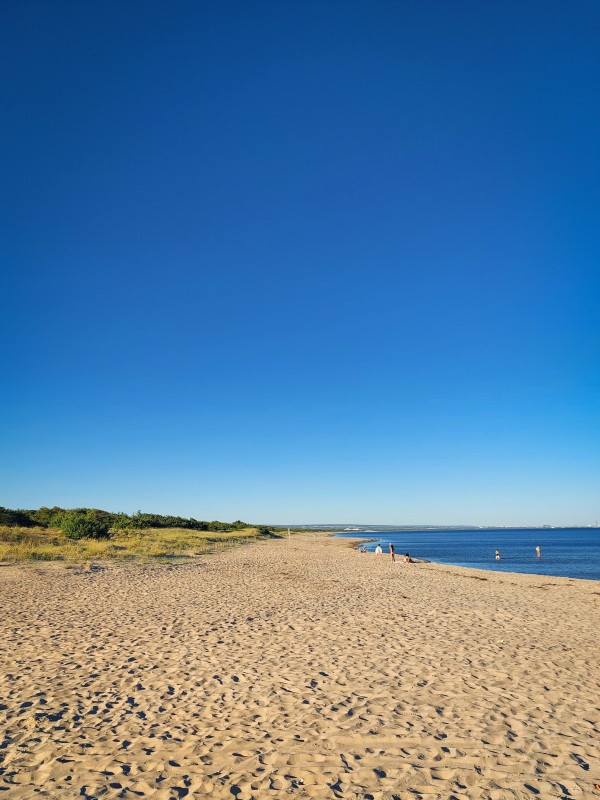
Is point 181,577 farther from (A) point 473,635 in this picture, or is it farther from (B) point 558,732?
(B) point 558,732

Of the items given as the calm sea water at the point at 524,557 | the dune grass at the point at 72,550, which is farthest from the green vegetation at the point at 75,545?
the calm sea water at the point at 524,557

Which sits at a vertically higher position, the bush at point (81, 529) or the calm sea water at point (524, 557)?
the bush at point (81, 529)

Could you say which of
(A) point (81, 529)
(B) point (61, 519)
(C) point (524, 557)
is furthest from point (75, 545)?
(C) point (524, 557)

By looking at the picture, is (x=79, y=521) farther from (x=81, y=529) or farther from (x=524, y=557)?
(x=524, y=557)

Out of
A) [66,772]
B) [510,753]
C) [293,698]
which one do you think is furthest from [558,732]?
[66,772]

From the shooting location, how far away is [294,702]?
8.02 meters

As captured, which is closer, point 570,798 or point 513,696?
point 570,798

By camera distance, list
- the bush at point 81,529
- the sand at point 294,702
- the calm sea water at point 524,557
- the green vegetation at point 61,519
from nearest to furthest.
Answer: the sand at point 294,702 → the calm sea water at point 524,557 → the bush at point 81,529 → the green vegetation at point 61,519

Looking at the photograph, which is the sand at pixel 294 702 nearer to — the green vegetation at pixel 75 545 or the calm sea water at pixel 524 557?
the green vegetation at pixel 75 545

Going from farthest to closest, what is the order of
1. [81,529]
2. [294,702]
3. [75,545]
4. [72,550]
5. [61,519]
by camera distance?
[61,519]
[81,529]
[75,545]
[72,550]
[294,702]

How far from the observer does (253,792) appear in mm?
5438

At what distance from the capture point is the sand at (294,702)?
5.75 metres

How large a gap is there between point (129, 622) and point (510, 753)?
10.9 m

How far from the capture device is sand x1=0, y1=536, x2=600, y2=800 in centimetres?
575
